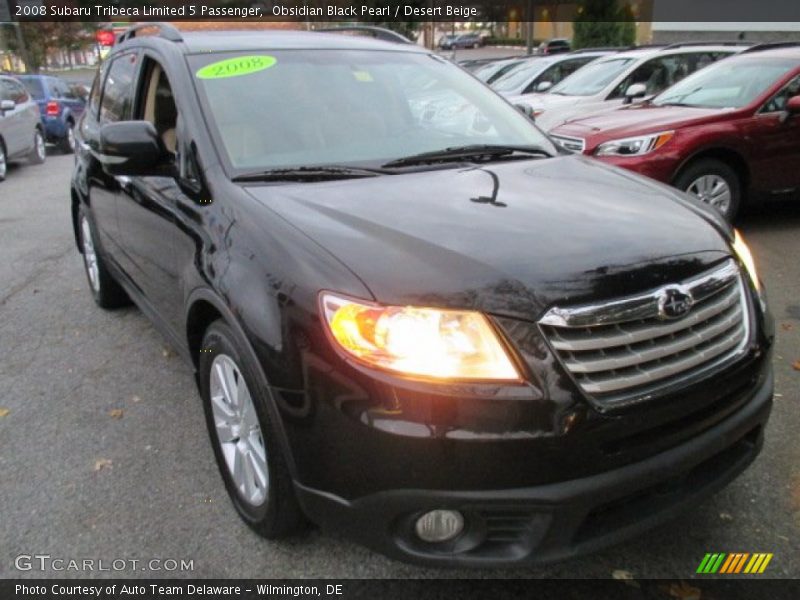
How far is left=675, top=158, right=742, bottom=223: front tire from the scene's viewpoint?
613cm

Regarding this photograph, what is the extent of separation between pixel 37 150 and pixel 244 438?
13258 mm

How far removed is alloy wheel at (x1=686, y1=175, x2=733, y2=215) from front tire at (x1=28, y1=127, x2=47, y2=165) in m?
11.9

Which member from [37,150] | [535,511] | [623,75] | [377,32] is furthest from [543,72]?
[535,511]

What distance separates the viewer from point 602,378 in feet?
6.43

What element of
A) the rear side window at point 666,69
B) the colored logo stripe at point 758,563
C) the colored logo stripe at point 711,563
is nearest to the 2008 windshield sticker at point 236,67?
the colored logo stripe at point 711,563

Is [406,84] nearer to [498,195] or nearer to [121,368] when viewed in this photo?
[498,195]

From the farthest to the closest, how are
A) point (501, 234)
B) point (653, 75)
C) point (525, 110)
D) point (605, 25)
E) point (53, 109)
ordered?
1. point (605, 25)
2. point (53, 109)
3. point (653, 75)
4. point (525, 110)
5. point (501, 234)

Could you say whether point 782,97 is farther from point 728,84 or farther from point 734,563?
point 734,563

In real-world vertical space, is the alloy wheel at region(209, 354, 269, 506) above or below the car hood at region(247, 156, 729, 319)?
below

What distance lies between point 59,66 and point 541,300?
254 feet

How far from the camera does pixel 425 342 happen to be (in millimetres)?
1924

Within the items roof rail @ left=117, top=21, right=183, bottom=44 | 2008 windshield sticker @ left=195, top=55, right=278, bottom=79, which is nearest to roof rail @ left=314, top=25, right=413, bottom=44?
roof rail @ left=117, top=21, right=183, bottom=44

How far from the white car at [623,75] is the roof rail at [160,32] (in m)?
6.03

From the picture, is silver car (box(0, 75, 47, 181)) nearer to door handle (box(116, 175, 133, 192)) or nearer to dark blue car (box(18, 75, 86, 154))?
dark blue car (box(18, 75, 86, 154))
